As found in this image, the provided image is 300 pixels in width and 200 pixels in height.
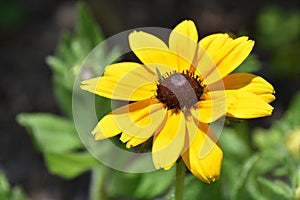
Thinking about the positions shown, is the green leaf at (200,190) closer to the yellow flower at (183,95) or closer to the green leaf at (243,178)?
the green leaf at (243,178)

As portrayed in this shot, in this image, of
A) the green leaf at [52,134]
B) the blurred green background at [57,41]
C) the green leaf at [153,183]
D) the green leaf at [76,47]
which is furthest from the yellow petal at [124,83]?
the blurred green background at [57,41]

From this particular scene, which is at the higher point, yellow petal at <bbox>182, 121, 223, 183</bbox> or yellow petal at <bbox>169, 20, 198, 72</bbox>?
yellow petal at <bbox>169, 20, 198, 72</bbox>

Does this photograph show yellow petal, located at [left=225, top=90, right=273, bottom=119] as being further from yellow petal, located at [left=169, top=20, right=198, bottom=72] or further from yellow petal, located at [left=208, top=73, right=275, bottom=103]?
yellow petal, located at [left=169, top=20, right=198, bottom=72]

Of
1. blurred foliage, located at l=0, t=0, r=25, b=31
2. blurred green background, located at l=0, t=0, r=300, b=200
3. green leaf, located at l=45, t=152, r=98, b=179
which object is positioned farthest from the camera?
blurred foliage, located at l=0, t=0, r=25, b=31

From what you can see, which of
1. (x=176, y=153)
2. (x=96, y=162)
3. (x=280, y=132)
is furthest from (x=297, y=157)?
(x=176, y=153)

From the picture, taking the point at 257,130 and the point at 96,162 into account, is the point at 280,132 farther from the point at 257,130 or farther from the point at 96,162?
the point at 96,162

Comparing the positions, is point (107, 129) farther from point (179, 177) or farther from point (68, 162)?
point (68, 162)

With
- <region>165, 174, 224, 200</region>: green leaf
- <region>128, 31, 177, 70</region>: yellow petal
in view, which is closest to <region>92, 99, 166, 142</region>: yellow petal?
<region>128, 31, 177, 70</region>: yellow petal

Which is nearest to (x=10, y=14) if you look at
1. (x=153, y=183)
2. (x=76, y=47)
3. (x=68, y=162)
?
(x=76, y=47)
